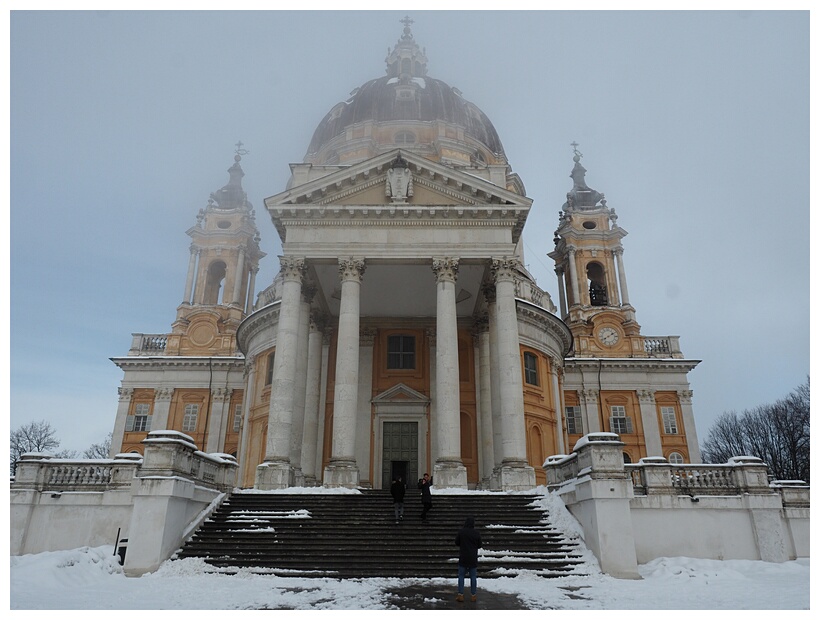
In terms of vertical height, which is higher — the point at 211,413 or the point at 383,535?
the point at 211,413

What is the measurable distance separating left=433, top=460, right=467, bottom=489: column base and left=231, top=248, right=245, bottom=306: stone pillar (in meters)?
32.8

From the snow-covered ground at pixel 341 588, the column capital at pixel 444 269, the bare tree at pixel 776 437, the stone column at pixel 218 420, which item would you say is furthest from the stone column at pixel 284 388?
the bare tree at pixel 776 437

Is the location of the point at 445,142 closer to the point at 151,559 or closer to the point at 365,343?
the point at 365,343

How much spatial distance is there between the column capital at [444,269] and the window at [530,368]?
10951 millimetres

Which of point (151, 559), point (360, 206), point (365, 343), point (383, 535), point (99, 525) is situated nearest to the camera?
point (151, 559)

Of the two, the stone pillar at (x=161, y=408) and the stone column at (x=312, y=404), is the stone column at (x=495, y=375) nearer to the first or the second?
the stone column at (x=312, y=404)

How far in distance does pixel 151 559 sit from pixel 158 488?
1617mm

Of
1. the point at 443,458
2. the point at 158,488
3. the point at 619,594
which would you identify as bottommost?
the point at 619,594

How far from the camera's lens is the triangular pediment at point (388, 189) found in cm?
2455

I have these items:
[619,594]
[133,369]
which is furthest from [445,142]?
[619,594]

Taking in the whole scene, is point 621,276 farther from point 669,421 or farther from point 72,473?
point 72,473

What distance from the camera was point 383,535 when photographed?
50.3ft

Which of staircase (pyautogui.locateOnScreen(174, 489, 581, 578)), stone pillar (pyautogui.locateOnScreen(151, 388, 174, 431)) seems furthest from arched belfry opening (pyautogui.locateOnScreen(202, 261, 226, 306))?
staircase (pyautogui.locateOnScreen(174, 489, 581, 578))

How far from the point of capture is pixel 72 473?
56.2 ft
